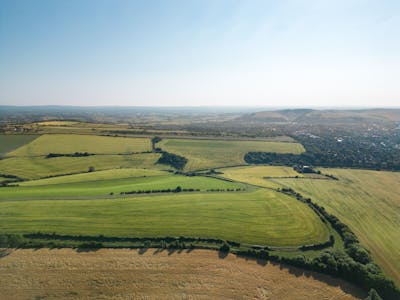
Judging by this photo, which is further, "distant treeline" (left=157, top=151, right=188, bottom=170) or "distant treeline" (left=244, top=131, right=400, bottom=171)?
"distant treeline" (left=244, top=131, right=400, bottom=171)

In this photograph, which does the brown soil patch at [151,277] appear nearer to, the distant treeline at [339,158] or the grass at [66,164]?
the grass at [66,164]

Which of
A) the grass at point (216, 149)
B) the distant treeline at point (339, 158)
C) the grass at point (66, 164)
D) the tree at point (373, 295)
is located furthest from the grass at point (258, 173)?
the tree at point (373, 295)

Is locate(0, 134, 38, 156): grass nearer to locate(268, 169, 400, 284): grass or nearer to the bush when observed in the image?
the bush

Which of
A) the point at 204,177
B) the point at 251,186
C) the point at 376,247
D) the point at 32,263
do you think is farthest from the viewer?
the point at 204,177

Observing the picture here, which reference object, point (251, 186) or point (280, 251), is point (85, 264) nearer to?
point (280, 251)

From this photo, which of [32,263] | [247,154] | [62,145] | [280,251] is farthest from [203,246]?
[62,145]

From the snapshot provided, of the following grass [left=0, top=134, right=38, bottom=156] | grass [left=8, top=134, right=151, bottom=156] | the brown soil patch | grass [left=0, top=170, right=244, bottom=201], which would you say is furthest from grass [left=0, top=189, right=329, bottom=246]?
grass [left=0, top=134, right=38, bottom=156]

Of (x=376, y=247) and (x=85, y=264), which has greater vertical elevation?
(x=85, y=264)
